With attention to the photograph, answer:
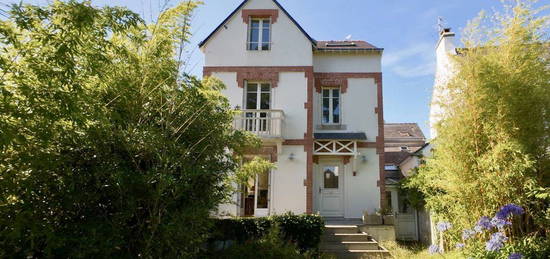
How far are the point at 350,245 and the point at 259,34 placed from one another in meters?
7.29

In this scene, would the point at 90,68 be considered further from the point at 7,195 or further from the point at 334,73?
the point at 334,73

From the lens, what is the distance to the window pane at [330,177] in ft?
35.7

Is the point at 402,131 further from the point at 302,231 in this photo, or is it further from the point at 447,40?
the point at 302,231

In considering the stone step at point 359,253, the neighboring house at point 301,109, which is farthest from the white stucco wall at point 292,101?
the stone step at point 359,253

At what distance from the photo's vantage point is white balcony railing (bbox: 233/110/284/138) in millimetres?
Result: 9953

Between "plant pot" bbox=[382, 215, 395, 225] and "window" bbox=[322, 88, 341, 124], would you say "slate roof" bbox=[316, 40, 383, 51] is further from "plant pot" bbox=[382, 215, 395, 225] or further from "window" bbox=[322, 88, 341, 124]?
"plant pot" bbox=[382, 215, 395, 225]

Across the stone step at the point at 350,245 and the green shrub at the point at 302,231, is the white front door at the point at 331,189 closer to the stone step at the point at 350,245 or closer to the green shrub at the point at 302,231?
the stone step at the point at 350,245

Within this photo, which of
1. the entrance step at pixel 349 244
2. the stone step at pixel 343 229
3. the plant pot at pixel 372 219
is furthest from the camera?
the plant pot at pixel 372 219

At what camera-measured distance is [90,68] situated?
10.6ft

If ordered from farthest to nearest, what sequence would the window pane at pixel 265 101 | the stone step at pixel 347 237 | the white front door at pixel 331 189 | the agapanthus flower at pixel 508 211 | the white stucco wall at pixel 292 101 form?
the window pane at pixel 265 101, the white front door at pixel 331 189, the white stucco wall at pixel 292 101, the stone step at pixel 347 237, the agapanthus flower at pixel 508 211

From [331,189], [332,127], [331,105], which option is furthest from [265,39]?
[331,189]

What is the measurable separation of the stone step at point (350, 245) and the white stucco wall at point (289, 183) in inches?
78.9

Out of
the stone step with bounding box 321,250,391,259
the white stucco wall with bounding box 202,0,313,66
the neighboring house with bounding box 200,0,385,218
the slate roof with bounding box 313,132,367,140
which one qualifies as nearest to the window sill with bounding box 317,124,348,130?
the neighboring house with bounding box 200,0,385,218

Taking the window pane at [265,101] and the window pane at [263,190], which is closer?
the window pane at [263,190]
